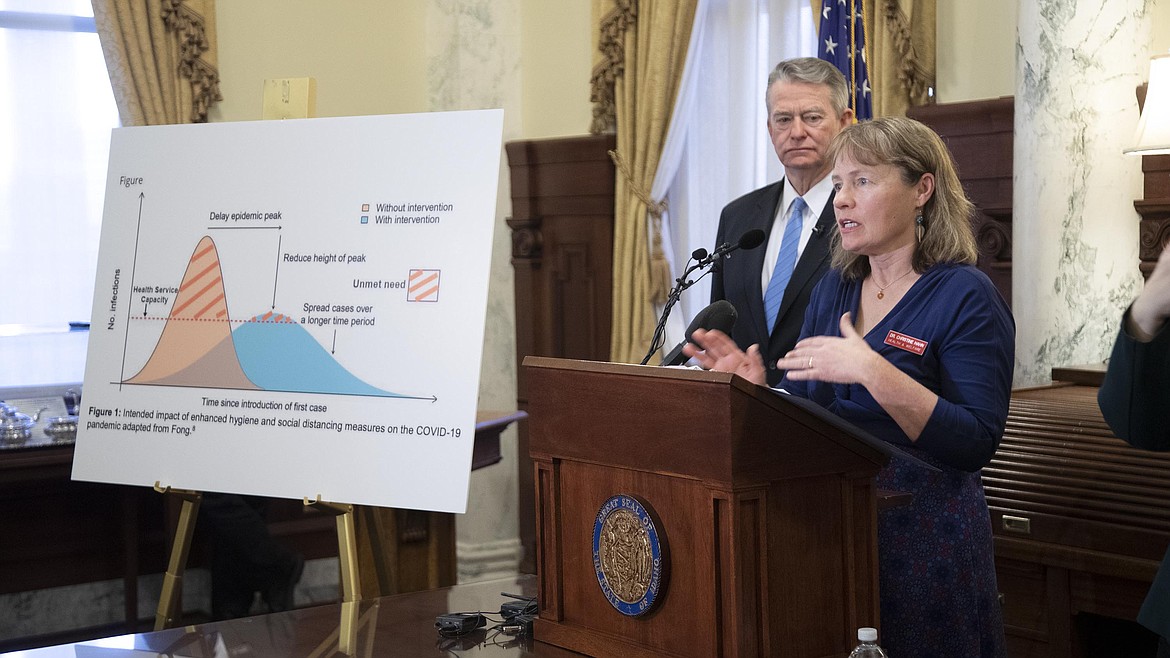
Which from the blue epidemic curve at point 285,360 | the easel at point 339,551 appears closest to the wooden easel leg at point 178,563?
the easel at point 339,551

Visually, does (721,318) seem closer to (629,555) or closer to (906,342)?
(906,342)

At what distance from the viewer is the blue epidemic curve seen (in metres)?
2.82

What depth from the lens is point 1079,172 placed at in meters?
3.82

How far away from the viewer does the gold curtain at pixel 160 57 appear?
573cm

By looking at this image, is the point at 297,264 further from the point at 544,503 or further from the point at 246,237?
the point at 544,503

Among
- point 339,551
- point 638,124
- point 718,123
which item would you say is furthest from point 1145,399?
point 638,124

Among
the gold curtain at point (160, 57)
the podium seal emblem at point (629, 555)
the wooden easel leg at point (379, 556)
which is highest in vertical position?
the gold curtain at point (160, 57)

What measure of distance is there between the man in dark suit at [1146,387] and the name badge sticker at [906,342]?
1.43 feet

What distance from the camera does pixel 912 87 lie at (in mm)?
4590

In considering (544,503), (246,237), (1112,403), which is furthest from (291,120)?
(1112,403)

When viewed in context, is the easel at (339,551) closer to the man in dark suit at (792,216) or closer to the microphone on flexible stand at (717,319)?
the microphone on flexible stand at (717,319)

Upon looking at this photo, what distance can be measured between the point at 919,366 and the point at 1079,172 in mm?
2061

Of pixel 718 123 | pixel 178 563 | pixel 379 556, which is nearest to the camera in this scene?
pixel 178 563

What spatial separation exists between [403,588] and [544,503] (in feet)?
10.2
